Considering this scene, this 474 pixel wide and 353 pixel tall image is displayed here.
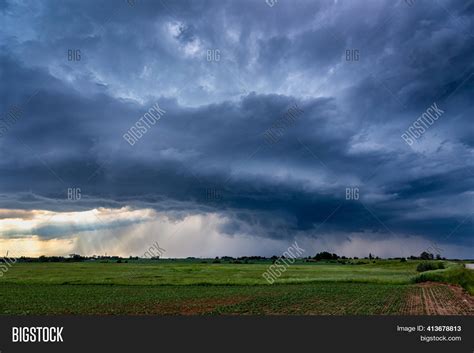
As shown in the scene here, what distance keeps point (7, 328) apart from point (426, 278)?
74472 millimetres

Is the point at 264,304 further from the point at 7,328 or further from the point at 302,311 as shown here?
the point at 7,328

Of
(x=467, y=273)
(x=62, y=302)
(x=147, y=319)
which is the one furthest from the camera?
(x=467, y=273)

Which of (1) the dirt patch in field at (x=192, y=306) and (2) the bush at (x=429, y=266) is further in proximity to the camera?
(2) the bush at (x=429, y=266)

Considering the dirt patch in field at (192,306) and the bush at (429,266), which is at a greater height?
the bush at (429,266)

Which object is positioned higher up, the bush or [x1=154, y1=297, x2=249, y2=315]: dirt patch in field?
the bush

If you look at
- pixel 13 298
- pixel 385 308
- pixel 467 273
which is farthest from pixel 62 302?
pixel 467 273

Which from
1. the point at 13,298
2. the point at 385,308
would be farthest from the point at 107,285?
the point at 385,308

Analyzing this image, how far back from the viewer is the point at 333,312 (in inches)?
1281

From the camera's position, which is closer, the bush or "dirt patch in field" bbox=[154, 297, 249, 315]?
"dirt patch in field" bbox=[154, 297, 249, 315]

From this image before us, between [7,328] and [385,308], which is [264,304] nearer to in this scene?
[385,308]

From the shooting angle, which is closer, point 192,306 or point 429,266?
point 192,306

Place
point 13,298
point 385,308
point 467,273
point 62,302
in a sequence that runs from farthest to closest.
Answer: point 467,273 → point 13,298 → point 62,302 → point 385,308

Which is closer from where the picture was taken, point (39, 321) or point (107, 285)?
point (39, 321)

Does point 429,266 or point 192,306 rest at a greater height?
point 429,266
